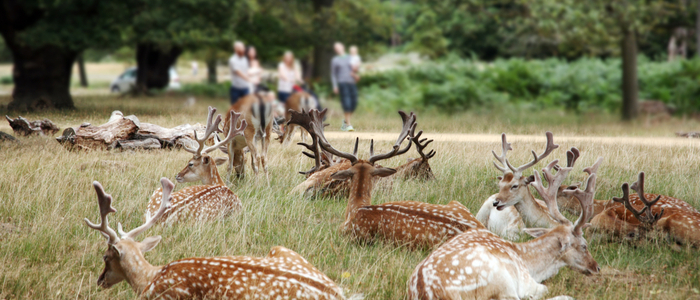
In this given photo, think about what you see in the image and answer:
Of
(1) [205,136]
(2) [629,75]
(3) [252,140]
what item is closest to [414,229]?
(1) [205,136]

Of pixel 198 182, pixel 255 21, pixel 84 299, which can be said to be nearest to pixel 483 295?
pixel 84 299

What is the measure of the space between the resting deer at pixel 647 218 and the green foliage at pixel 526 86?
527 inches

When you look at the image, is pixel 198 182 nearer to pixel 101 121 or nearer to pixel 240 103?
pixel 240 103

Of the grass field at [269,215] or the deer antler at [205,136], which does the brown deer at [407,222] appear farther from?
the deer antler at [205,136]

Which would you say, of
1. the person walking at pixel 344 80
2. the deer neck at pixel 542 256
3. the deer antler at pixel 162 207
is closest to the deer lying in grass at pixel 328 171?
the deer neck at pixel 542 256

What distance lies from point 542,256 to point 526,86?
699 inches

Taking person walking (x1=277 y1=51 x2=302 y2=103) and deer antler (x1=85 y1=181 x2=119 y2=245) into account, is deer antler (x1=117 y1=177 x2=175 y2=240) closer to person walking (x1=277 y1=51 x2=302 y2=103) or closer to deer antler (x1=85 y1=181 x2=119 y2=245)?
deer antler (x1=85 y1=181 x2=119 y2=245)

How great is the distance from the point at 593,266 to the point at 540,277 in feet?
1.11

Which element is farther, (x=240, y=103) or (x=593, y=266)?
(x=240, y=103)

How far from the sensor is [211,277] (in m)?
3.42

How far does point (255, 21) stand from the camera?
1369cm

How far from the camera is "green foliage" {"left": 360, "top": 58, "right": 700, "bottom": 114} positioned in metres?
18.8

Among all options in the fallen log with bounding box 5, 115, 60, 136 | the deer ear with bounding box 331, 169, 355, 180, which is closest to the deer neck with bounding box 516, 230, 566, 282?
the deer ear with bounding box 331, 169, 355, 180

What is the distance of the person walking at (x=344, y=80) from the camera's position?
10.8 m
